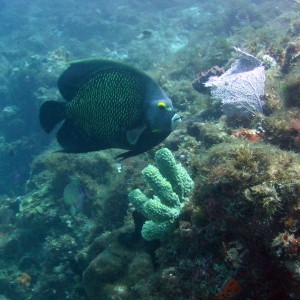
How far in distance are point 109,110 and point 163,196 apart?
1.21m

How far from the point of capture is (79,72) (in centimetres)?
254

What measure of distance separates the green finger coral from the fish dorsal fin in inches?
46.2

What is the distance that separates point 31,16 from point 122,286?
33.7m

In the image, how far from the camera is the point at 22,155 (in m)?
14.7

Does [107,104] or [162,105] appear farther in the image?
[107,104]

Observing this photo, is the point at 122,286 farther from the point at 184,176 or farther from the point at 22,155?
the point at 22,155

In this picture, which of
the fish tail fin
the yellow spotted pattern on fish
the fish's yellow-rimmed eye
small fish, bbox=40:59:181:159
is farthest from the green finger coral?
the fish tail fin

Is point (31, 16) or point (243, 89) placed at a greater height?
point (243, 89)

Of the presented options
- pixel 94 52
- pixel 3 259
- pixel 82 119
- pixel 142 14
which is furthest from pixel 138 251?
pixel 142 14

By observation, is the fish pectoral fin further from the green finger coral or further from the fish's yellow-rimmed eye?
the green finger coral

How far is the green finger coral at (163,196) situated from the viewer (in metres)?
3.05

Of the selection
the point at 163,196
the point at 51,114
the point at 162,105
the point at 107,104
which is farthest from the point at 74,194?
the point at 162,105

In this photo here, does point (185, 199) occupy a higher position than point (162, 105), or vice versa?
point (162, 105)

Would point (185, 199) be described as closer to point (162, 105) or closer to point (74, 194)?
point (162, 105)
